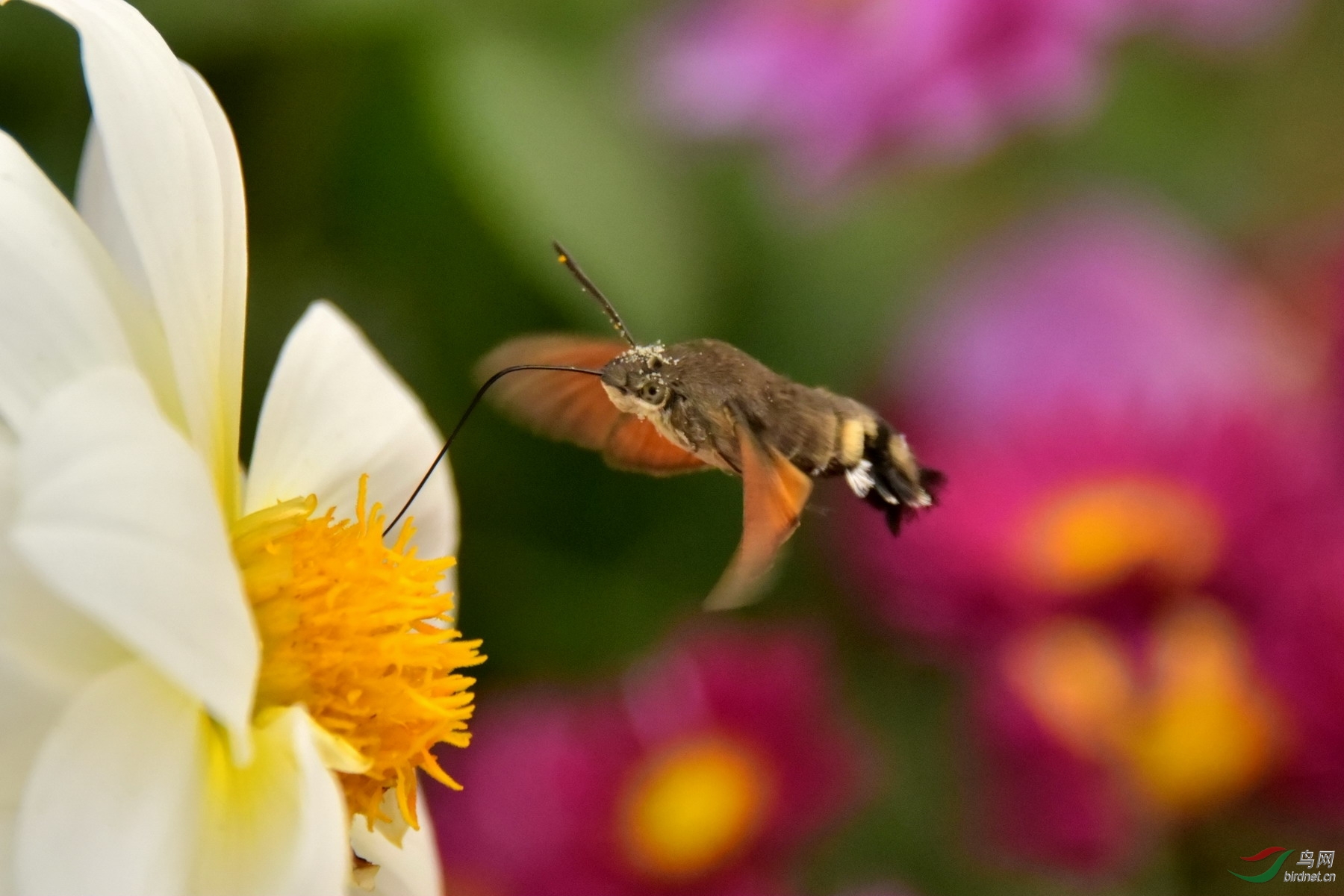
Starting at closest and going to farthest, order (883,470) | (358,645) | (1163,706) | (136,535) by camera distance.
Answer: (136,535), (358,645), (883,470), (1163,706)

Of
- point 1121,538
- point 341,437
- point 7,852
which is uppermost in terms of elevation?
point 1121,538

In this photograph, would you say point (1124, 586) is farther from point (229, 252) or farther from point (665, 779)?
point (229, 252)

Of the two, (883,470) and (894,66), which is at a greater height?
(894,66)

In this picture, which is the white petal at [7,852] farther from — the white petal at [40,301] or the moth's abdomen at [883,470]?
the moth's abdomen at [883,470]

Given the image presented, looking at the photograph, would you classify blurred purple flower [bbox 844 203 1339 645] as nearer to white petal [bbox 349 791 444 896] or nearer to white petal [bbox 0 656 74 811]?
white petal [bbox 349 791 444 896]

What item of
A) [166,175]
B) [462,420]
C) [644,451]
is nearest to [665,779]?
[644,451]

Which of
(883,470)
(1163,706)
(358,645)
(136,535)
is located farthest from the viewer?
(1163,706)
